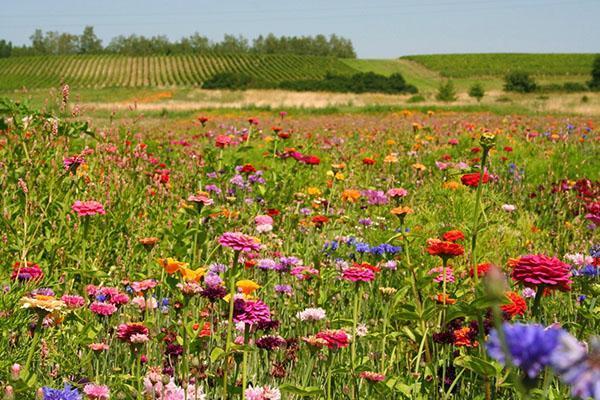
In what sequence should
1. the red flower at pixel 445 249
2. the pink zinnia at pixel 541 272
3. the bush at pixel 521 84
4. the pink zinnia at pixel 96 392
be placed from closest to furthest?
the pink zinnia at pixel 96 392, the pink zinnia at pixel 541 272, the red flower at pixel 445 249, the bush at pixel 521 84

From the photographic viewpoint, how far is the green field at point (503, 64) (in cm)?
7006

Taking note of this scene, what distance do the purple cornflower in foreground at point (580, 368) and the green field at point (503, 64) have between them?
7474 centimetres

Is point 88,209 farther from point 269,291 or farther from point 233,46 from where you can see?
point 233,46

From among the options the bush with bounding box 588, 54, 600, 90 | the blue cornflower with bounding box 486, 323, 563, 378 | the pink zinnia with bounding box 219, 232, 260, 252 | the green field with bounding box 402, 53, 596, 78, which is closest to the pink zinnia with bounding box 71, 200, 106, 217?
the pink zinnia with bounding box 219, 232, 260, 252

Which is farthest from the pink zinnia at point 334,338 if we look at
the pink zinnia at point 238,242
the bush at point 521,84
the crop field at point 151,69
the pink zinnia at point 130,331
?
the crop field at point 151,69

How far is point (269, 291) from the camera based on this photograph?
123 inches

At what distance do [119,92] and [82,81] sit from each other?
20.0 meters

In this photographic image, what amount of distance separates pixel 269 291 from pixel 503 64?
8228cm

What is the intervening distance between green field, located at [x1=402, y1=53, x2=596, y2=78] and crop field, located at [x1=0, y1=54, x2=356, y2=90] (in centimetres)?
1567

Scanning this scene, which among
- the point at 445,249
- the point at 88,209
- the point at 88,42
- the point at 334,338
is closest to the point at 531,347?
the point at 334,338

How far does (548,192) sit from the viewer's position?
5.67m

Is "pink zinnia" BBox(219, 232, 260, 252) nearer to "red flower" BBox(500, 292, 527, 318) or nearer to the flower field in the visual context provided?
the flower field

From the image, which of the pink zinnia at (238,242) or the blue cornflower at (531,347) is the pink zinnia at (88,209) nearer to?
the pink zinnia at (238,242)

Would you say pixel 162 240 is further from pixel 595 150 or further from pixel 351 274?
pixel 595 150
